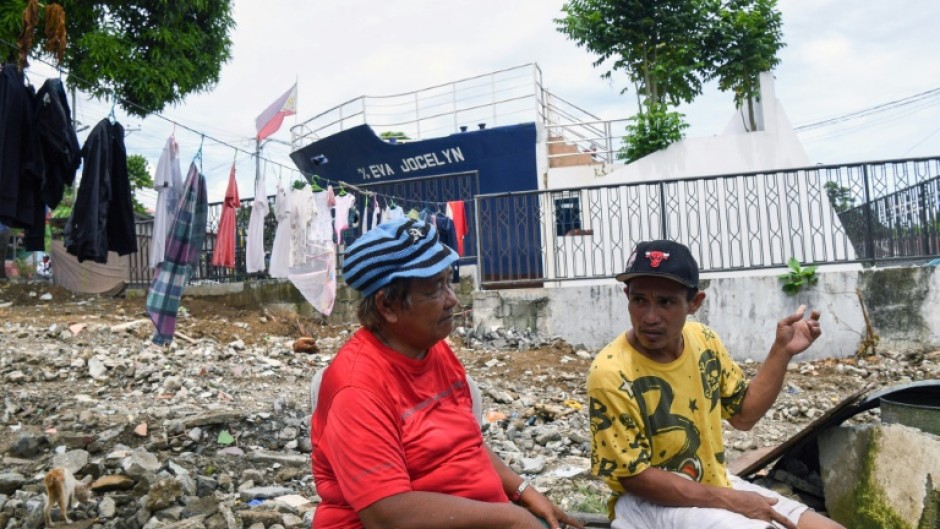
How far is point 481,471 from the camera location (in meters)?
1.81

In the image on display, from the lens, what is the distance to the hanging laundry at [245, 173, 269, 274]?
8.62m

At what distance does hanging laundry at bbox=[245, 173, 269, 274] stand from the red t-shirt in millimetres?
7309

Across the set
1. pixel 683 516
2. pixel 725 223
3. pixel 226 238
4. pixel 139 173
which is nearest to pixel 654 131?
pixel 725 223

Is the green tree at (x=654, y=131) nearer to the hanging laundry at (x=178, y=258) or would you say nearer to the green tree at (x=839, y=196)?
the green tree at (x=839, y=196)

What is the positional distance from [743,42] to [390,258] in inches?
743

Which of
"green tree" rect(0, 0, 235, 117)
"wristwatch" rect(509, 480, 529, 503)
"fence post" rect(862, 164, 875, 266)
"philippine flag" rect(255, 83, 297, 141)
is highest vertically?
"green tree" rect(0, 0, 235, 117)

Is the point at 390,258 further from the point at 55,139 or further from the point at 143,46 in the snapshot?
the point at 143,46

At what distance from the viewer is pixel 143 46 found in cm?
1299

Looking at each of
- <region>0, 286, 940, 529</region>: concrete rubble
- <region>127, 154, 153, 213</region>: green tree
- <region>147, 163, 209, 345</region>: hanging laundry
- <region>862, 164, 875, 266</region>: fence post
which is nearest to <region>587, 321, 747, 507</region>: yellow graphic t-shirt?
<region>0, 286, 940, 529</region>: concrete rubble

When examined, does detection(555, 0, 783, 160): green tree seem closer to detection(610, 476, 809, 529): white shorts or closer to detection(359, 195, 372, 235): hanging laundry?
detection(359, 195, 372, 235): hanging laundry

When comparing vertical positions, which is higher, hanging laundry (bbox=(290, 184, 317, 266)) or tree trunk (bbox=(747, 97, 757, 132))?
tree trunk (bbox=(747, 97, 757, 132))

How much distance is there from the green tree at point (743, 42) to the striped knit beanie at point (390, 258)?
1751cm

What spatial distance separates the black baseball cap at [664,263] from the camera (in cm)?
215

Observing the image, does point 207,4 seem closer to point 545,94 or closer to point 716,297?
point 545,94
